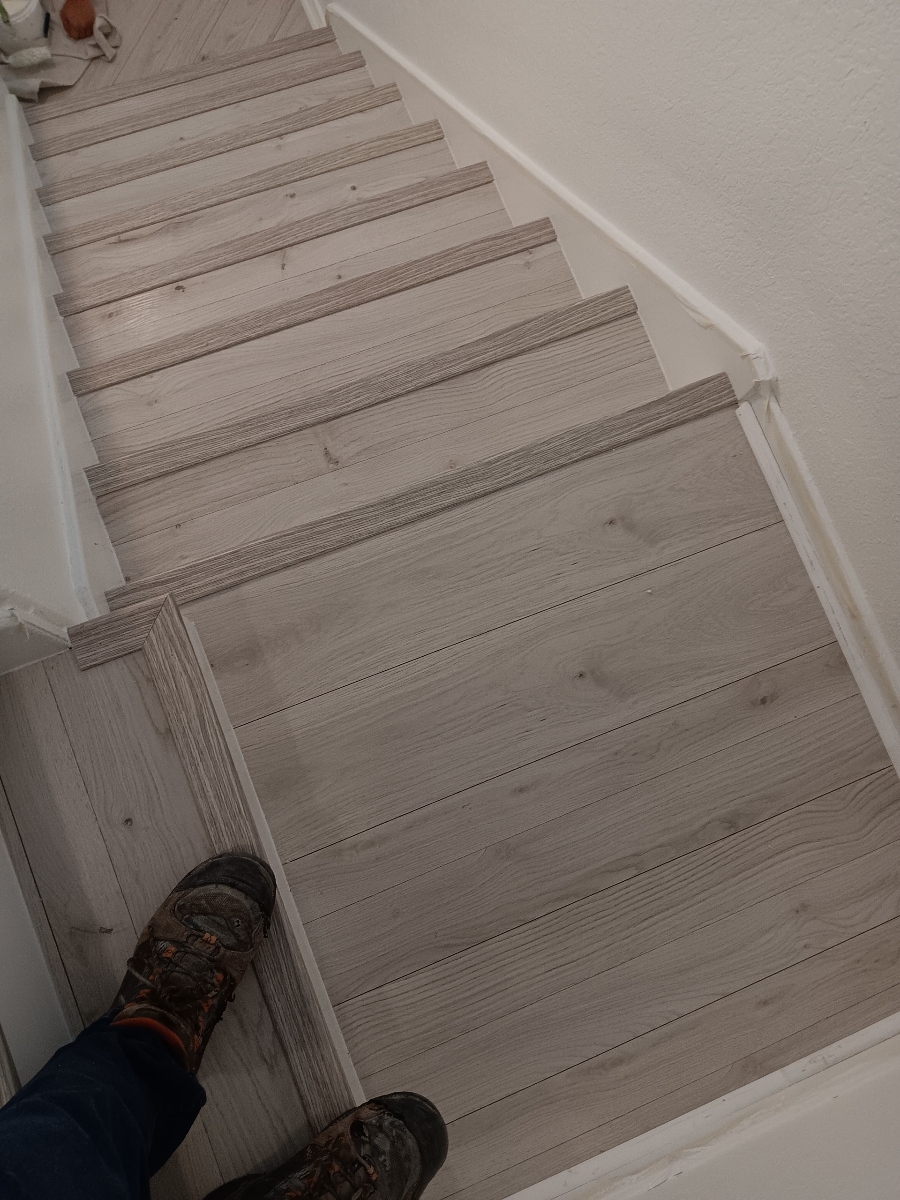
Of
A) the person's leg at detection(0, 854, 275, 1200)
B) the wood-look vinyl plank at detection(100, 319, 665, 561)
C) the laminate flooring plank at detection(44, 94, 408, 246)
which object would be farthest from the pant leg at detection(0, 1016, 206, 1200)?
the laminate flooring plank at detection(44, 94, 408, 246)

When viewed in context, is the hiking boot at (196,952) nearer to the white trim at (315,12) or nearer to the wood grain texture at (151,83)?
the wood grain texture at (151,83)

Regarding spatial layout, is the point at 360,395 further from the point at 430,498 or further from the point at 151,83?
the point at 151,83

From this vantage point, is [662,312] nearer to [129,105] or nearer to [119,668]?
[119,668]

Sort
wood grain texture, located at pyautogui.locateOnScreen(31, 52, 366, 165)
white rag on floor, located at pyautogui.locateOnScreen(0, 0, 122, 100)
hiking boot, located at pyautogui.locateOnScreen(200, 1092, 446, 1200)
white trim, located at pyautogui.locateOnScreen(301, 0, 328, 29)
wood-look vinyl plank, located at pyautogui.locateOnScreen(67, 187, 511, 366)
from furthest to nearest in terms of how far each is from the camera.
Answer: white trim, located at pyautogui.locateOnScreen(301, 0, 328, 29) < white rag on floor, located at pyautogui.locateOnScreen(0, 0, 122, 100) < wood grain texture, located at pyautogui.locateOnScreen(31, 52, 366, 165) < wood-look vinyl plank, located at pyautogui.locateOnScreen(67, 187, 511, 366) < hiking boot, located at pyautogui.locateOnScreen(200, 1092, 446, 1200)

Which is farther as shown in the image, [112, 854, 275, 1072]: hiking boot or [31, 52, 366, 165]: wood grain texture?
→ [31, 52, 366, 165]: wood grain texture

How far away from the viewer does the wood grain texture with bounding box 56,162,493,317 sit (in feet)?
5.98

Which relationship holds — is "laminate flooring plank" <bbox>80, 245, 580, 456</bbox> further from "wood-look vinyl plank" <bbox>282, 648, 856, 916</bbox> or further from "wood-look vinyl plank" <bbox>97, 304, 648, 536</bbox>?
"wood-look vinyl plank" <bbox>282, 648, 856, 916</bbox>

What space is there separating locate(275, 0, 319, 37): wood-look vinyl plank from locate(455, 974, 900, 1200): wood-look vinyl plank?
9.69 feet

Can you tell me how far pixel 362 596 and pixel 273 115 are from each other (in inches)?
64.8

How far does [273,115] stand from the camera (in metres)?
2.27

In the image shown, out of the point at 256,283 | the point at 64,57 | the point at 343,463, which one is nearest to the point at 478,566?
the point at 343,463

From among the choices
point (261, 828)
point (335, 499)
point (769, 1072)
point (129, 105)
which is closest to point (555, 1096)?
point (769, 1072)

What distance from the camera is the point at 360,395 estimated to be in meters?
1.48

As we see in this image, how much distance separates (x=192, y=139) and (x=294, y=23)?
0.83m
